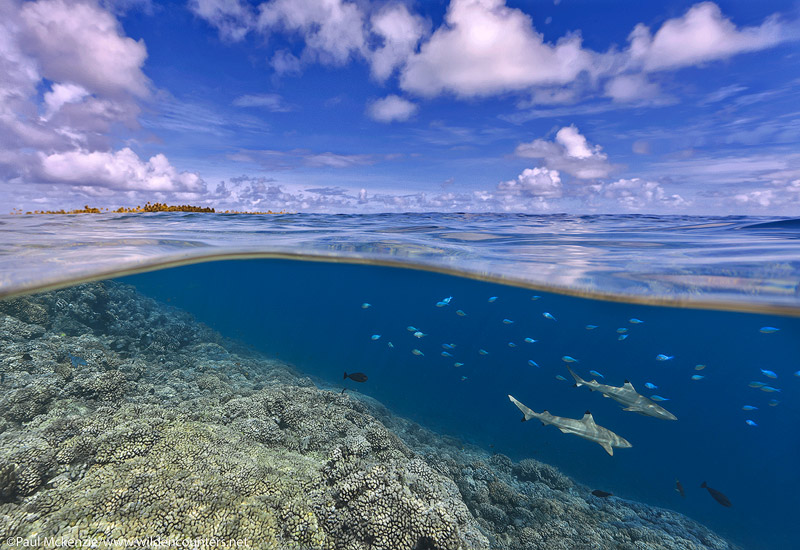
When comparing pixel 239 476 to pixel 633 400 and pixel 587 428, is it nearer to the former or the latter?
pixel 587 428

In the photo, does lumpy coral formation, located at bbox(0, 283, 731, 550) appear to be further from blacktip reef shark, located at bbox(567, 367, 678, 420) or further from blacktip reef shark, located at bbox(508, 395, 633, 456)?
blacktip reef shark, located at bbox(567, 367, 678, 420)

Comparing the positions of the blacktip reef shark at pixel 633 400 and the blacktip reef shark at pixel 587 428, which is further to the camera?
the blacktip reef shark at pixel 633 400

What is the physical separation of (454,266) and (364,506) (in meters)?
9.63

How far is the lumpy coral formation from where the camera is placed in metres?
3.56

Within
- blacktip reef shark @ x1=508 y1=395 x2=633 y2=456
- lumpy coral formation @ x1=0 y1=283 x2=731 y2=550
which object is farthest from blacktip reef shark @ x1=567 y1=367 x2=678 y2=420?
lumpy coral formation @ x1=0 y1=283 x2=731 y2=550

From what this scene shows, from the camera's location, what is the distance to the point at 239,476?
411cm

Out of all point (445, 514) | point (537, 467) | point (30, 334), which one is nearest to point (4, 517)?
point (445, 514)

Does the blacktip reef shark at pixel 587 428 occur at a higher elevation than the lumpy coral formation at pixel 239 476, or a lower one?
lower

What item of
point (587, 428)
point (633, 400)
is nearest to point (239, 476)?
point (587, 428)

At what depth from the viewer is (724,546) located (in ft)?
27.8

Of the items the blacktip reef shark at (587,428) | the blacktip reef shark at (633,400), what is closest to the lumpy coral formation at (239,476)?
the blacktip reef shark at (587,428)

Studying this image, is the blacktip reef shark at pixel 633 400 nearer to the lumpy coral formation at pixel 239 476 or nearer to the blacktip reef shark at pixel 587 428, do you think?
the blacktip reef shark at pixel 587 428

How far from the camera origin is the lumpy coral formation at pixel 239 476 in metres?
3.56

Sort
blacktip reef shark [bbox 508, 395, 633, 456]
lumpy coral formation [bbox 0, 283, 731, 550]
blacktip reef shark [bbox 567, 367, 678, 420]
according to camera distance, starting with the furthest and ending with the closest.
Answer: blacktip reef shark [bbox 567, 367, 678, 420] < blacktip reef shark [bbox 508, 395, 633, 456] < lumpy coral formation [bbox 0, 283, 731, 550]
